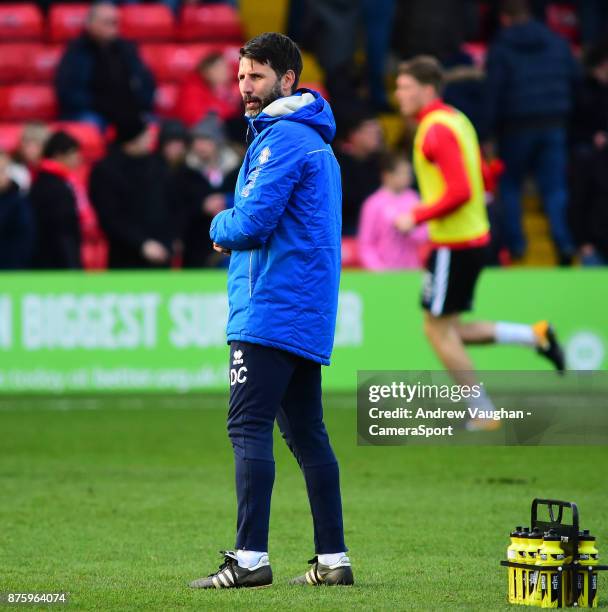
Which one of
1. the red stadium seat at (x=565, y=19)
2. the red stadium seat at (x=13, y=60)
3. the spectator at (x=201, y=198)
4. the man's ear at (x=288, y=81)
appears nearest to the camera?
the man's ear at (x=288, y=81)

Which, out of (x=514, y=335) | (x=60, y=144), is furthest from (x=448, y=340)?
(x=60, y=144)

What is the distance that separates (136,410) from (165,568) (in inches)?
266

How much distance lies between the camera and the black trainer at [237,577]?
6.00 m

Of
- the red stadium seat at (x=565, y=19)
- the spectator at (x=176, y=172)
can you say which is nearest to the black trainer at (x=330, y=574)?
the spectator at (x=176, y=172)

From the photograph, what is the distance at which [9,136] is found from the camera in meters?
18.7

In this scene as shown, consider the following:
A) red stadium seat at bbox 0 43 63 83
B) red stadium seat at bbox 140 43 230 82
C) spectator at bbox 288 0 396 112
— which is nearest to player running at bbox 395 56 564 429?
spectator at bbox 288 0 396 112

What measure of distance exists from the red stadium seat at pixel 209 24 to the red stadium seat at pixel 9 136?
2593 mm

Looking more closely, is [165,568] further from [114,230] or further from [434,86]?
[114,230]

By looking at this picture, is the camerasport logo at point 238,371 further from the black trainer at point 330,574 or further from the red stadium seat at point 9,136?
the red stadium seat at point 9,136

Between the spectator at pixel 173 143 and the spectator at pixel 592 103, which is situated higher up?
the spectator at pixel 592 103

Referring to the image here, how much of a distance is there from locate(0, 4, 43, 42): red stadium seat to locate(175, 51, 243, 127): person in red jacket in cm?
297

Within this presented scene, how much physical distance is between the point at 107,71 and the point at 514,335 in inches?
274

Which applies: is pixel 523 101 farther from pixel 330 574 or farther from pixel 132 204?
pixel 330 574

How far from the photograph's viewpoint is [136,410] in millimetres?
13297
